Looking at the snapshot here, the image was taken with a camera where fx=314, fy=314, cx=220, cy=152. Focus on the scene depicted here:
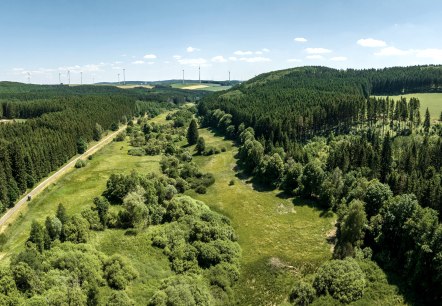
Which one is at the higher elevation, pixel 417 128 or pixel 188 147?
pixel 417 128

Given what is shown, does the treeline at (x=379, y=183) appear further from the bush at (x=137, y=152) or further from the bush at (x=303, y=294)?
the bush at (x=137, y=152)

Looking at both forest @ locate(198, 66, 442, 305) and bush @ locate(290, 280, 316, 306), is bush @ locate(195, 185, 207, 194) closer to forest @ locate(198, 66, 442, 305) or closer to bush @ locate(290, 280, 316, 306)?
forest @ locate(198, 66, 442, 305)

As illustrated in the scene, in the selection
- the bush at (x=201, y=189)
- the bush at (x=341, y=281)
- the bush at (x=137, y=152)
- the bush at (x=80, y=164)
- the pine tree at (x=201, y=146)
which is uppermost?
the pine tree at (x=201, y=146)

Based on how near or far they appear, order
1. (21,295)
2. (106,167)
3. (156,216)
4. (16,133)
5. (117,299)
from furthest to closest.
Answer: (16,133), (106,167), (156,216), (117,299), (21,295)

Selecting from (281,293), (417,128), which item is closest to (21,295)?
(281,293)

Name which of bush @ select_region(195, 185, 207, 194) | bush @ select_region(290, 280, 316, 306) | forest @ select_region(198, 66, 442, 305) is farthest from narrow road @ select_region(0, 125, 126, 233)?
forest @ select_region(198, 66, 442, 305)

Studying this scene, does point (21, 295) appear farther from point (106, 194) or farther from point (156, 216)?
point (106, 194)

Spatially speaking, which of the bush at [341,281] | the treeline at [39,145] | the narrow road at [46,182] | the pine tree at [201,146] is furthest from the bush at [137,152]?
the bush at [341,281]
